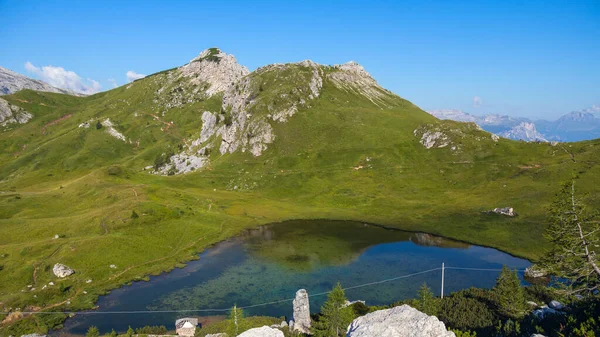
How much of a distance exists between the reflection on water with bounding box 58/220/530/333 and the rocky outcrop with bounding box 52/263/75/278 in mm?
12749

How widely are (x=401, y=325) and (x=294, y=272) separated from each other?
52.3m

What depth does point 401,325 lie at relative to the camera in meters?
28.0

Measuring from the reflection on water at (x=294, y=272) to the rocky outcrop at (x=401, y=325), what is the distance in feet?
110

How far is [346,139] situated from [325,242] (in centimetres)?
9997

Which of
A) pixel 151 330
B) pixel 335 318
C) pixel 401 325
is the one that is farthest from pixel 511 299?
pixel 151 330

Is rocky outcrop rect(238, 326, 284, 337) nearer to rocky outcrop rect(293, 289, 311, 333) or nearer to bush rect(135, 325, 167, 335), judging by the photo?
rocky outcrop rect(293, 289, 311, 333)

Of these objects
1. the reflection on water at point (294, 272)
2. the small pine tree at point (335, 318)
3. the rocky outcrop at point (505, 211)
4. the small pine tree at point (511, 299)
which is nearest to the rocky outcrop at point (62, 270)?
the reflection on water at point (294, 272)

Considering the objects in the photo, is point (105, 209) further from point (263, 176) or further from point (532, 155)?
point (532, 155)

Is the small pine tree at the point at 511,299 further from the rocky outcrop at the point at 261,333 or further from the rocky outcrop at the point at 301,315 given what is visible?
the rocky outcrop at the point at 261,333

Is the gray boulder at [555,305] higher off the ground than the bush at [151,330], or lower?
higher

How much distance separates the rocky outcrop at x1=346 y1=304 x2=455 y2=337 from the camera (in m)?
26.5

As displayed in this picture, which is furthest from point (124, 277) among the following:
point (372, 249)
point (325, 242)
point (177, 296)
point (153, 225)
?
point (372, 249)

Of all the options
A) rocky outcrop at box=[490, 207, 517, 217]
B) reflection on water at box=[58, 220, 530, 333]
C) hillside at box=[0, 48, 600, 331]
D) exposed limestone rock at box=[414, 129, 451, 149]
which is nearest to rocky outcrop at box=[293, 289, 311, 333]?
reflection on water at box=[58, 220, 530, 333]

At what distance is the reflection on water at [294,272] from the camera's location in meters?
63.5
